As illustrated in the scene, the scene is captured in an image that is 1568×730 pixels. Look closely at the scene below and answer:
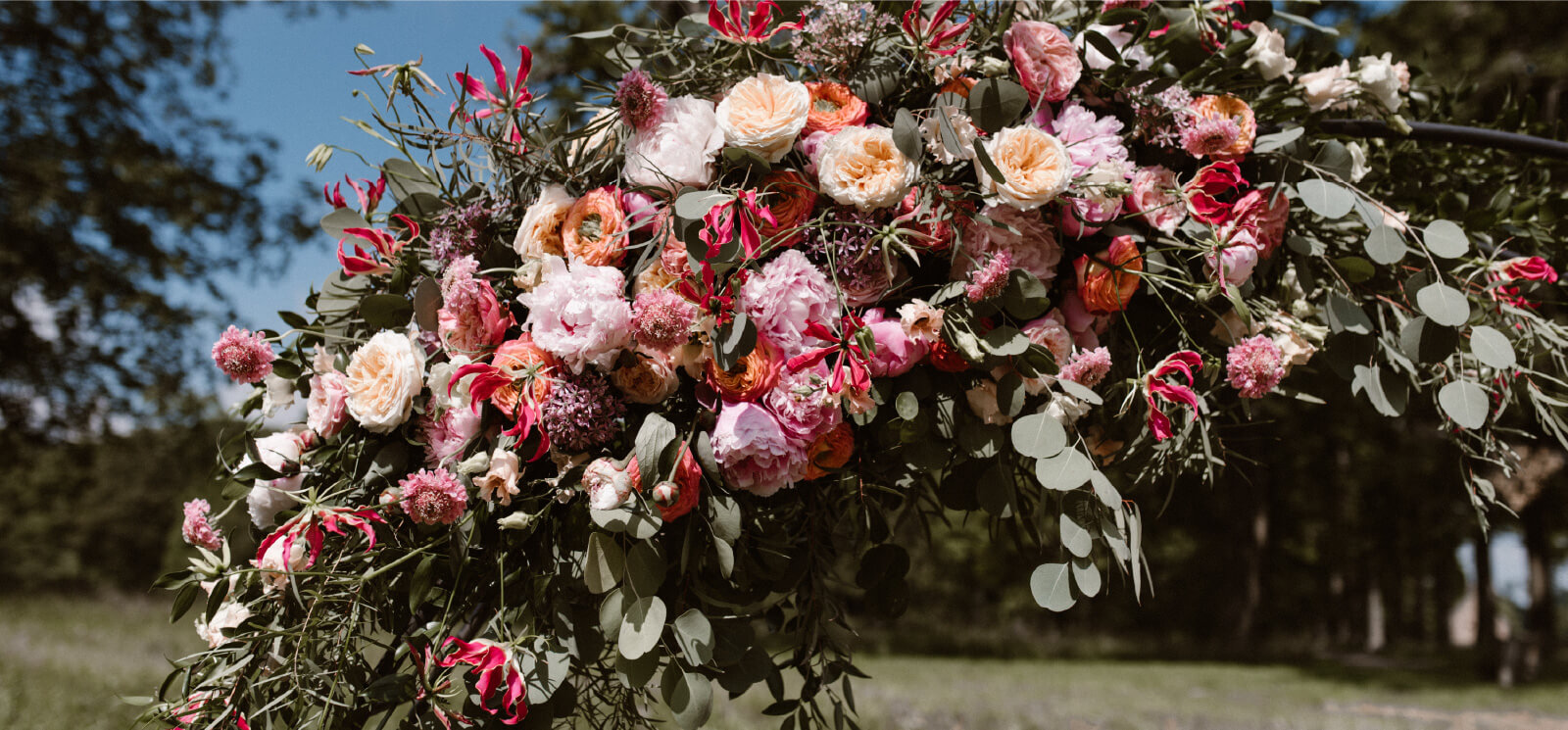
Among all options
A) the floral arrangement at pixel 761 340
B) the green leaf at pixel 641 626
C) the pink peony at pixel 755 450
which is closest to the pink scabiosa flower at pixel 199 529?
the floral arrangement at pixel 761 340

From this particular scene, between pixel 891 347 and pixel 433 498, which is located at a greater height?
pixel 891 347

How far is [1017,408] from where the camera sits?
1.07 m

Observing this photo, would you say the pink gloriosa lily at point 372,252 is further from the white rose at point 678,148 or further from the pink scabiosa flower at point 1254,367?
the pink scabiosa flower at point 1254,367

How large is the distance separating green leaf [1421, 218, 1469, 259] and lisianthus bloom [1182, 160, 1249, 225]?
30 centimetres

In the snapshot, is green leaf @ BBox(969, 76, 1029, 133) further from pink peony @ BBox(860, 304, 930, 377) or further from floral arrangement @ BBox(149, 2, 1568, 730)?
pink peony @ BBox(860, 304, 930, 377)

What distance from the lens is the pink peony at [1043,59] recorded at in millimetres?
1143

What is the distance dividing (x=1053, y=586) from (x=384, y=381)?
33.9 inches

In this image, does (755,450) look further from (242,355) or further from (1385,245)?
(1385,245)

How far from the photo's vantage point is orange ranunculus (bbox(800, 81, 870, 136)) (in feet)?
3.70

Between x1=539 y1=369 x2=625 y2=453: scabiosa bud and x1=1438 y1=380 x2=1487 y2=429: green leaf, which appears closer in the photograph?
x1=539 y1=369 x2=625 y2=453: scabiosa bud

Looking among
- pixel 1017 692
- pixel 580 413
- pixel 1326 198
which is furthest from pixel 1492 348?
pixel 1017 692

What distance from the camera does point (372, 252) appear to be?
1.27 metres

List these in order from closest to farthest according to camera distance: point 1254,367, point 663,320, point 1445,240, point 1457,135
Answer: point 663,320 < point 1254,367 < point 1445,240 < point 1457,135

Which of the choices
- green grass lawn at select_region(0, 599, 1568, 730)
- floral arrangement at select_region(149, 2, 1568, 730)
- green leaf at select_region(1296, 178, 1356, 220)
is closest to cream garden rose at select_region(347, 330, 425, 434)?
floral arrangement at select_region(149, 2, 1568, 730)
